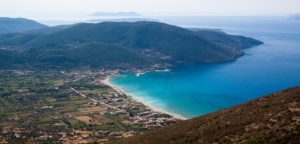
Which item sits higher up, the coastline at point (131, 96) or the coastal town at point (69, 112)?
the coastal town at point (69, 112)

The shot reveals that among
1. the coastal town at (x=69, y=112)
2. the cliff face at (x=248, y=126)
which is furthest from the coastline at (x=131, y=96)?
the cliff face at (x=248, y=126)

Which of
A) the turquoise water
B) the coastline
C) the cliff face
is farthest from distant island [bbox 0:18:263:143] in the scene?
the cliff face

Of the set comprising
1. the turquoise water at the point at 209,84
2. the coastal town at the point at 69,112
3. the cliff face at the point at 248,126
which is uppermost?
the cliff face at the point at 248,126

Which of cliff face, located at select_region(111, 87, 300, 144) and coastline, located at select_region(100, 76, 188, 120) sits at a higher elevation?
cliff face, located at select_region(111, 87, 300, 144)

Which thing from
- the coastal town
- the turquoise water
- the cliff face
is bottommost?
the turquoise water

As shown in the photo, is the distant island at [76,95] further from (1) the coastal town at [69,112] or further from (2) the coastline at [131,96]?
(2) the coastline at [131,96]

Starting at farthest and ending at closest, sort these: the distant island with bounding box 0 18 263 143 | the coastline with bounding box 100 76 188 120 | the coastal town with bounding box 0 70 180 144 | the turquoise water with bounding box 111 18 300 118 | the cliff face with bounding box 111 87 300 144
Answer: the turquoise water with bounding box 111 18 300 118
the coastline with bounding box 100 76 188 120
the distant island with bounding box 0 18 263 143
the coastal town with bounding box 0 70 180 144
the cliff face with bounding box 111 87 300 144

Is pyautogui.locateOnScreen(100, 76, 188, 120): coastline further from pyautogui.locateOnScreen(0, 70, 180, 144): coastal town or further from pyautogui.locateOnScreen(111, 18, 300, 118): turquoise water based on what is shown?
pyautogui.locateOnScreen(111, 18, 300, 118): turquoise water

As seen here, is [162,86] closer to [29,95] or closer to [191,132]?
[29,95]
